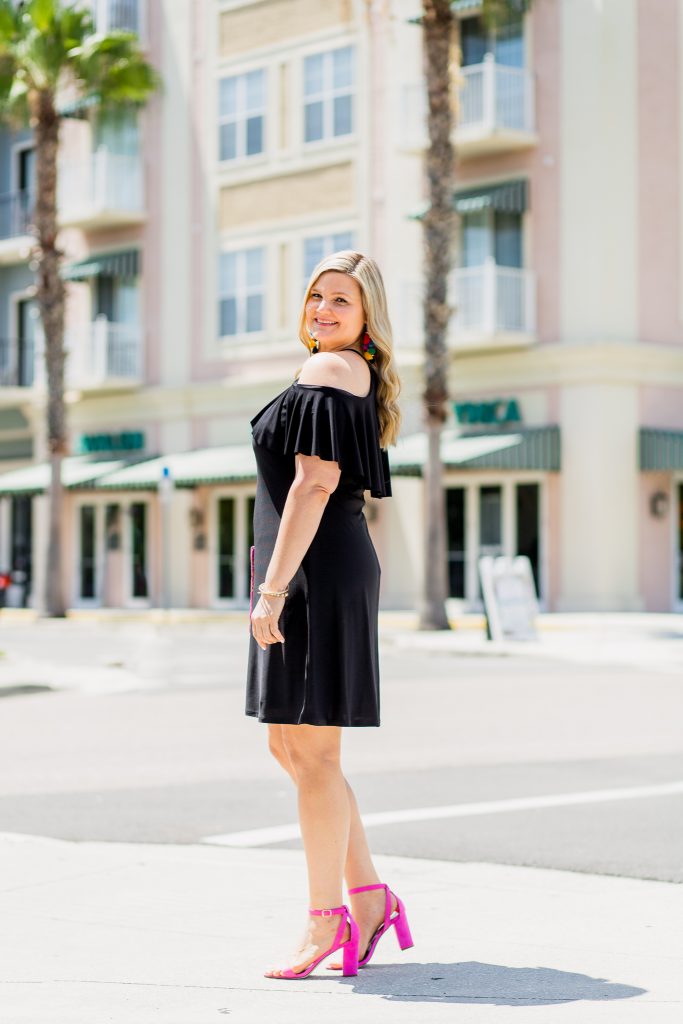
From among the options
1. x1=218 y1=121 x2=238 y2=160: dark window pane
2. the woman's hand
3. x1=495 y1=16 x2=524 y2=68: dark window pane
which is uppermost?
x1=495 y1=16 x2=524 y2=68: dark window pane

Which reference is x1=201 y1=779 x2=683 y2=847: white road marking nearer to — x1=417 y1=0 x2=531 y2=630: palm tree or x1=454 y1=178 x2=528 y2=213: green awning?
x1=417 y1=0 x2=531 y2=630: palm tree

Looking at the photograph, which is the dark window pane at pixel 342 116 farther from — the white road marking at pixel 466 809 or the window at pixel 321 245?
the white road marking at pixel 466 809

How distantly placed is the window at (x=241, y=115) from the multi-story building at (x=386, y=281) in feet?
0.17

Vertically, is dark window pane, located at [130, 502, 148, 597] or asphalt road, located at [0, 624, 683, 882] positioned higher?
dark window pane, located at [130, 502, 148, 597]

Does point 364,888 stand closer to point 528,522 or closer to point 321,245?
point 528,522

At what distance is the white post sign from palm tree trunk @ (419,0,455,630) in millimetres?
3500

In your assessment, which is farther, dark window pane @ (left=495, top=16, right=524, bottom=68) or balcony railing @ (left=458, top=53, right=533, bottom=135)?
dark window pane @ (left=495, top=16, right=524, bottom=68)

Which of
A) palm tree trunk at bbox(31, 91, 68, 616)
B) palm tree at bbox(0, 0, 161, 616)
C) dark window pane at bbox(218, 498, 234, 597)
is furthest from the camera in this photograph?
dark window pane at bbox(218, 498, 234, 597)

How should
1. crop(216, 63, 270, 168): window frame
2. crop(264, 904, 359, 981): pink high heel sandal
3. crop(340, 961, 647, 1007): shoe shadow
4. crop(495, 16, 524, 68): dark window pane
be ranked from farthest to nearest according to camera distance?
crop(216, 63, 270, 168): window frame
crop(495, 16, 524, 68): dark window pane
crop(264, 904, 359, 981): pink high heel sandal
crop(340, 961, 647, 1007): shoe shadow

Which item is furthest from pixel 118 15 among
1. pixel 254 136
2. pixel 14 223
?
pixel 14 223

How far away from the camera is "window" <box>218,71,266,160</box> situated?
3728 centimetres

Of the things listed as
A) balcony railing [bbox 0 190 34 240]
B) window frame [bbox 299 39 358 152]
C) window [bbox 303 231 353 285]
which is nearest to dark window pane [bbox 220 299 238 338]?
window [bbox 303 231 353 285]

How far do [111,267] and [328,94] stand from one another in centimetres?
649

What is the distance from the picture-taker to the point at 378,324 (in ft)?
18.0
